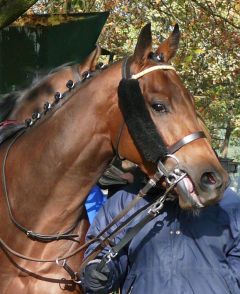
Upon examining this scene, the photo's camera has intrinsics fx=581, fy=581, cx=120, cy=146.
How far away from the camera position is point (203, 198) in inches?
113

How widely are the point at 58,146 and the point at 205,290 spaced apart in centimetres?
119

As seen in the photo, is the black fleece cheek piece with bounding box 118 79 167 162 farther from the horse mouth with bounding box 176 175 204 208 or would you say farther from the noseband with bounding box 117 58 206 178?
the horse mouth with bounding box 176 175 204 208

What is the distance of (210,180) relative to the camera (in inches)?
112

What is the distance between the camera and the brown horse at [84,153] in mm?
2951

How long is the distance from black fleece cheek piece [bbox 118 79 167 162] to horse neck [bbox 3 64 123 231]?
0.61 feet

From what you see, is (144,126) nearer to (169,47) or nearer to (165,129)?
(165,129)

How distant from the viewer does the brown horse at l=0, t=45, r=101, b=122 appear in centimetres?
408

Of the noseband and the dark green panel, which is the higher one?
the noseband

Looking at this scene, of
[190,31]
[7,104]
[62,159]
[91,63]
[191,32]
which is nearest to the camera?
[62,159]

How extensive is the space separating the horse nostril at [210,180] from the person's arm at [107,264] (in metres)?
0.64

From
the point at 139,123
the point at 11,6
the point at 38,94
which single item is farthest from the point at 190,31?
the point at 139,123

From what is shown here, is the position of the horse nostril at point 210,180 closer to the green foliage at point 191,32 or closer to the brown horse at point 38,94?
the brown horse at point 38,94

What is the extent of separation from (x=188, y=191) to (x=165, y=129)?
346mm

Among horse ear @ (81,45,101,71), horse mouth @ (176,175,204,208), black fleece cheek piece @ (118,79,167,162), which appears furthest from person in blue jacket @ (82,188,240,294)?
horse ear @ (81,45,101,71)
